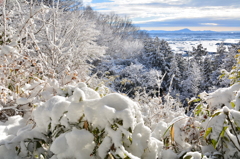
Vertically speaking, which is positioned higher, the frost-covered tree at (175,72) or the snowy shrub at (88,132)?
the snowy shrub at (88,132)

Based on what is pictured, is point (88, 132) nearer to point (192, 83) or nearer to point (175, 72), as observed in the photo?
point (192, 83)

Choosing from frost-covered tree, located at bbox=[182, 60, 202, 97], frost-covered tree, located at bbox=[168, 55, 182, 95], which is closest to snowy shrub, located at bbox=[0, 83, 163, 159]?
frost-covered tree, located at bbox=[168, 55, 182, 95]

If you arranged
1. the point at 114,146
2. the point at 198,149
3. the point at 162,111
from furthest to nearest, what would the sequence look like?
the point at 162,111 → the point at 198,149 → the point at 114,146

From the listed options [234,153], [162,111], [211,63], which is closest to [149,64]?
[211,63]

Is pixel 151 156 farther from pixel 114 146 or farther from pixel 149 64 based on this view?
pixel 149 64

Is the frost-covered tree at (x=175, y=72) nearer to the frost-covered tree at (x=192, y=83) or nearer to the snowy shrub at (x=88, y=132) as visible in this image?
the frost-covered tree at (x=192, y=83)

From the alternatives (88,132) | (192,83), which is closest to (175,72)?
(192,83)

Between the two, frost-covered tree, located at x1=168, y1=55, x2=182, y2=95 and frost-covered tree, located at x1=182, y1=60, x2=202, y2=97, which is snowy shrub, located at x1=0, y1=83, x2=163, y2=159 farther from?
frost-covered tree, located at x1=182, y1=60, x2=202, y2=97

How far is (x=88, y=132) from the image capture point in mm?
1026

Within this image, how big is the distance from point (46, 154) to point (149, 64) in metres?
24.7

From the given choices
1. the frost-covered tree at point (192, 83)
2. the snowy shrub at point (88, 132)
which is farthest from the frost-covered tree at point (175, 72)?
the snowy shrub at point (88, 132)

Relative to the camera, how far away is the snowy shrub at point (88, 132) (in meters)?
0.97

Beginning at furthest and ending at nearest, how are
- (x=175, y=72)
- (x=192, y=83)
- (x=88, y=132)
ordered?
1. (x=175, y=72)
2. (x=192, y=83)
3. (x=88, y=132)

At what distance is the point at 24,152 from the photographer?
111cm
